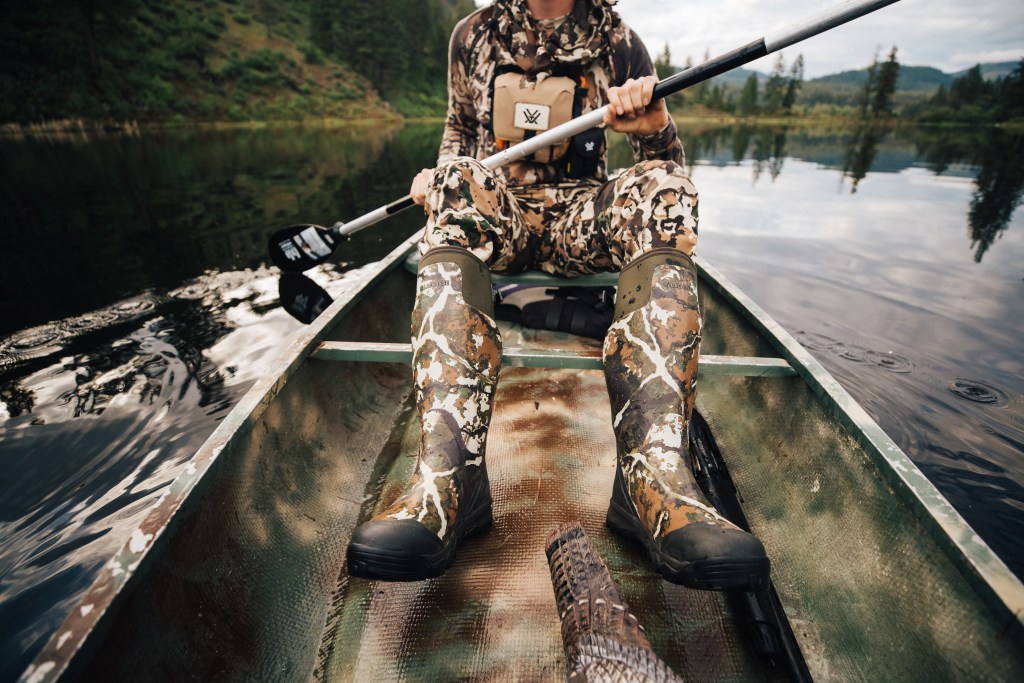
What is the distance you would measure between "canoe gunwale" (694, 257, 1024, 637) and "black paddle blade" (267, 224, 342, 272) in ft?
13.8

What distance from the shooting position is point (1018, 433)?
3.00 meters

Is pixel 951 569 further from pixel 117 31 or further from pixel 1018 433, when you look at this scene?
pixel 117 31

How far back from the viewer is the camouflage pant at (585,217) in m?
1.62

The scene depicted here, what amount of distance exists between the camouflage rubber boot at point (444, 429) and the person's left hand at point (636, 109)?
98 centimetres

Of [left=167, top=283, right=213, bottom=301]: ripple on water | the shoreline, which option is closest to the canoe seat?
[left=167, top=283, right=213, bottom=301]: ripple on water

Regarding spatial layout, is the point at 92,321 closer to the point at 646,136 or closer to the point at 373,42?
the point at 646,136

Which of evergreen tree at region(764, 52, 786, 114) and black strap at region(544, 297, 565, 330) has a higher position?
evergreen tree at region(764, 52, 786, 114)

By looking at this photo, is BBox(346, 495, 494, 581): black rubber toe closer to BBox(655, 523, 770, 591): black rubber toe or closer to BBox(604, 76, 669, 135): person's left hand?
BBox(655, 523, 770, 591): black rubber toe

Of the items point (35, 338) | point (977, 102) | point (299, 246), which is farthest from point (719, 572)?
point (977, 102)

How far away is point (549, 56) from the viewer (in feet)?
7.92

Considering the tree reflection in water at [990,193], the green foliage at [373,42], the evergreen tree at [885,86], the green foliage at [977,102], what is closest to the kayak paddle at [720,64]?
the tree reflection in water at [990,193]

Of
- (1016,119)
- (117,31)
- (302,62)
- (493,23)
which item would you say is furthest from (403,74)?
(1016,119)

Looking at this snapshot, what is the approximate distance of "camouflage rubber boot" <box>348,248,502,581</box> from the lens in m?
1.13

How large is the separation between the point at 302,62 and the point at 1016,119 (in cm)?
8203
